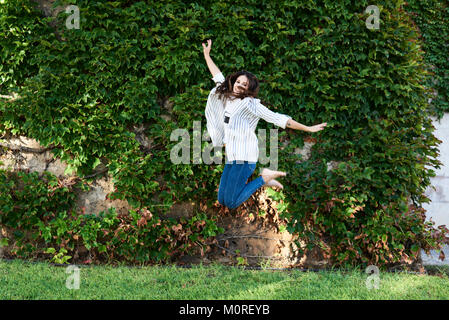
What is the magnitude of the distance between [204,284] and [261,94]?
8.17 ft

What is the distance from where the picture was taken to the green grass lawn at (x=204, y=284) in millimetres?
3520

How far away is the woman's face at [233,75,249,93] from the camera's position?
3266mm

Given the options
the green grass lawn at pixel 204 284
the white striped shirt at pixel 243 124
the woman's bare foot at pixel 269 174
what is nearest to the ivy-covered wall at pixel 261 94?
the green grass lawn at pixel 204 284

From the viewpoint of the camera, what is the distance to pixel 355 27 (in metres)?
4.80

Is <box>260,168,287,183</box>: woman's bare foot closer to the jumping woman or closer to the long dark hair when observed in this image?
the jumping woman

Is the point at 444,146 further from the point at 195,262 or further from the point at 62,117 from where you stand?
the point at 62,117

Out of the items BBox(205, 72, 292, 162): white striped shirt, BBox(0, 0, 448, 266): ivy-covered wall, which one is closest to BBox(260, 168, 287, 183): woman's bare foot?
BBox(205, 72, 292, 162): white striped shirt

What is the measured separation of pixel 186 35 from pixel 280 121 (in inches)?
87.2

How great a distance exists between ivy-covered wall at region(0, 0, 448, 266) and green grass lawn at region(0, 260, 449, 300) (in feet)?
2.17

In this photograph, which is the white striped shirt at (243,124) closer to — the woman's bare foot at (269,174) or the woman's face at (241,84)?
the woman's face at (241,84)

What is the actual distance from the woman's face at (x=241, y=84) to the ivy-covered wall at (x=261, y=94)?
1.49 m
